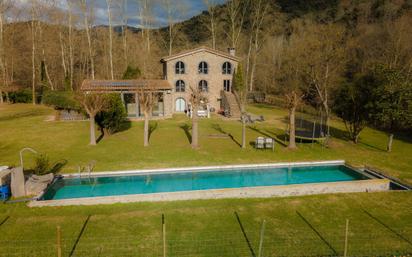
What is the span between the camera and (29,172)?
14203mm

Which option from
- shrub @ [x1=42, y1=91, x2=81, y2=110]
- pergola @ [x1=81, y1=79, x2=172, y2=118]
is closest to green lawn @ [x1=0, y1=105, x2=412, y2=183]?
pergola @ [x1=81, y1=79, x2=172, y2=118]

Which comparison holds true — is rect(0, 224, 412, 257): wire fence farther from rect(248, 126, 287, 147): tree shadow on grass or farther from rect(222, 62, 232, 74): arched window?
rect(222, 62, 232, 74): arched window

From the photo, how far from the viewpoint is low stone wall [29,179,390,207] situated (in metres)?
11.3

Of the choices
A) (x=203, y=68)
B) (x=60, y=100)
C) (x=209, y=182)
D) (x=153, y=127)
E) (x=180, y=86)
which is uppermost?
(x=203, y=68)

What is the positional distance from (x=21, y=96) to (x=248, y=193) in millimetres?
42417

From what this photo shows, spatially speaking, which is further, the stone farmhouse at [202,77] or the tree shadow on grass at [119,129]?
the stone farmhouse at [202,77]

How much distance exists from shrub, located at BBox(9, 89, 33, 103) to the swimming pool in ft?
117

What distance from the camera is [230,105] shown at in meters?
32.1

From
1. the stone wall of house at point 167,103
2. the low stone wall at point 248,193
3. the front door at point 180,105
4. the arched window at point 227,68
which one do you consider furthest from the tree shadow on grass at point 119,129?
the arched window at point 227,68

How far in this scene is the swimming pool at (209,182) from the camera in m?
12.3

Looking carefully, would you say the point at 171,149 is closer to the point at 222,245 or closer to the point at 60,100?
the point at 222,245

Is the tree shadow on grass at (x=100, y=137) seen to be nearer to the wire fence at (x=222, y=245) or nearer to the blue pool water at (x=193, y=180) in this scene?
the blue pool water at (x=193, y=180)

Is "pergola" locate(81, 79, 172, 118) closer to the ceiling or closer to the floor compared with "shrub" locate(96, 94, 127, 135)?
closer to the ceiling

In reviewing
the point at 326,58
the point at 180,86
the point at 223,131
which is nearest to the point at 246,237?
the point at 223,131
